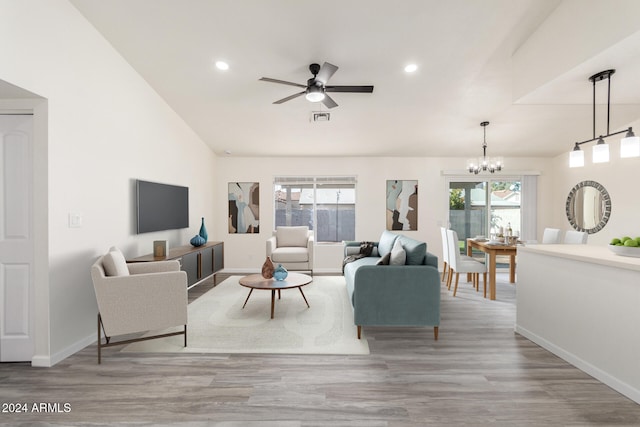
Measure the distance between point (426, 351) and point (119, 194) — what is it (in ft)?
11.9

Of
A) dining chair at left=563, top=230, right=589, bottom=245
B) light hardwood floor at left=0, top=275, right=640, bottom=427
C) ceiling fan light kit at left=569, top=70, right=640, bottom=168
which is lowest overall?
light hardwood floor at left=0, top=275, right=640, bottom=427

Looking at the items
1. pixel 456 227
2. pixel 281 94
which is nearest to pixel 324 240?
pixel 456 227

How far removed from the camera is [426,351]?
2750 millimetres

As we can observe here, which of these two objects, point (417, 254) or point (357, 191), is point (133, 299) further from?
point (357, 191)

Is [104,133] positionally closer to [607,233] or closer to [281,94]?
[281,94]

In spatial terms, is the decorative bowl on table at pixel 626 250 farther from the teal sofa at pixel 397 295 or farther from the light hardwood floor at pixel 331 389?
the teal sofa at pixel 397 295

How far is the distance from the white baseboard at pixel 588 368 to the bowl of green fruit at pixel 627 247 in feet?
2.97

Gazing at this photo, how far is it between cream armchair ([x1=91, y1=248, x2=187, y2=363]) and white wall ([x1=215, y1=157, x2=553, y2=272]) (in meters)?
3.61

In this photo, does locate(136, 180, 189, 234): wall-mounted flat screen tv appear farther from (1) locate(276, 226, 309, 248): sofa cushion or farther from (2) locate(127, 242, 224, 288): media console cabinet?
(1) locate(276, 226, 309, 248): sofa cushion

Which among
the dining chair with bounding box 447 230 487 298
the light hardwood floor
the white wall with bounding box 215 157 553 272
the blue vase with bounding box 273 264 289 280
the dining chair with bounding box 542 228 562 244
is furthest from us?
the white wall with bounding box 215 157 553 272

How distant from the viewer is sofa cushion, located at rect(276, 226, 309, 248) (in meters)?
6.04

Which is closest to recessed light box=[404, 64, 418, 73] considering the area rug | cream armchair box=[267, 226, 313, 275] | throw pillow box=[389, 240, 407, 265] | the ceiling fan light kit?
the ceiling fan light kit

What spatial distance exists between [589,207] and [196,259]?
22.6 feet

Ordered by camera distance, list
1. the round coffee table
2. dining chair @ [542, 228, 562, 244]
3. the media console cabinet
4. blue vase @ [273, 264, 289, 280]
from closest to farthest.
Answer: the round coffee table
blue vase @ [273, 264, 289, 280]
the media console cabinet
dining chair @ [542, 228, 562, 244]
